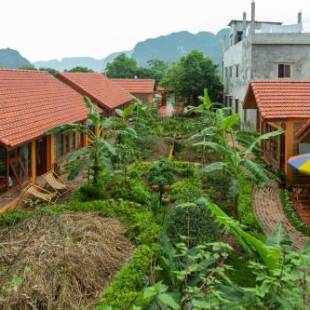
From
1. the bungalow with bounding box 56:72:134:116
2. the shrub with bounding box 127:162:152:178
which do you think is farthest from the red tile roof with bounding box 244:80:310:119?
the bungalow with bounding box 56:72:134:116

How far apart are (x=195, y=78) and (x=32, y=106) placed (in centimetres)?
2518

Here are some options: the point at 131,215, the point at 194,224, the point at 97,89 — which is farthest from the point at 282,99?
the point at 97,89

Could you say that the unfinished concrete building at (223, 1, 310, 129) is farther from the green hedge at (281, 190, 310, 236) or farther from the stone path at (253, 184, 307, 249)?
the green hedge at (281, 190, 310, 236)

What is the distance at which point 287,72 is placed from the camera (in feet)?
101

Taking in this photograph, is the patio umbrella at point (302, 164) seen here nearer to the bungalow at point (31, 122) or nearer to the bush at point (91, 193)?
the bush at point (91, 193)

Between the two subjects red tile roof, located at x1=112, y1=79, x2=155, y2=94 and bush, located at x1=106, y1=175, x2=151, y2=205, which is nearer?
bush, located at x1=106, y1=175, x2=151, y2=205

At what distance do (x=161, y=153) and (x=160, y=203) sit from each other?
31.0ft

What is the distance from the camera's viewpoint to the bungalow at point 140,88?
45.4m

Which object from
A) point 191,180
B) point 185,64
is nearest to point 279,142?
point 191,180

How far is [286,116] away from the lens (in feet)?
56.0

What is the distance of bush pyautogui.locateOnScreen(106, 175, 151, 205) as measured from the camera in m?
14.7

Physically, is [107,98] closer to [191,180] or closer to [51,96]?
[51,96]

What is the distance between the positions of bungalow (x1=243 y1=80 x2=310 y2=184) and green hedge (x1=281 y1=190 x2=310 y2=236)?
1.45m

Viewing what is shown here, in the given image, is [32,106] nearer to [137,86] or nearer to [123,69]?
[137,86]
